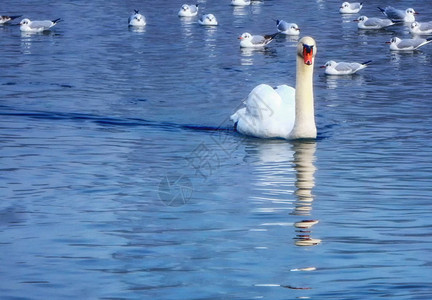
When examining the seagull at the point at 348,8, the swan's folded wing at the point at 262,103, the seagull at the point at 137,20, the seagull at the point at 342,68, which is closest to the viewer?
the swan's folded wing at the point at 262,103

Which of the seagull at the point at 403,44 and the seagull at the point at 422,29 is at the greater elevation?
the seagull at the point at 403,44

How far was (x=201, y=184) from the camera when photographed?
1355cm

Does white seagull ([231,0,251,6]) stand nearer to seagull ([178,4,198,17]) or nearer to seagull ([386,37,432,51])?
seagull ([178,4,198,17])

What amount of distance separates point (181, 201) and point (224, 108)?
755 cm

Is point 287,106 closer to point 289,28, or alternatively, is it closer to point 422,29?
point 289,28

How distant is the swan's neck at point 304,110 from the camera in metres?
16.6

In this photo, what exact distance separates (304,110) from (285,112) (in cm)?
77

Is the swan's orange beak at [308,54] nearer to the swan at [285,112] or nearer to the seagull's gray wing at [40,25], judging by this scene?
the swan at [285,112]

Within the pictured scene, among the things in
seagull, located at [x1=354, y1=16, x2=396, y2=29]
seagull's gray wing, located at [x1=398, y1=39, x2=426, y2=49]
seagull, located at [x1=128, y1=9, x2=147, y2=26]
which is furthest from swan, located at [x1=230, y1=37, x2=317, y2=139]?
seagull, located at [x1=128, y1=9, x2=147, y2=26]

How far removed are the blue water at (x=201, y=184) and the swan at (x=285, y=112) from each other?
0.85ft

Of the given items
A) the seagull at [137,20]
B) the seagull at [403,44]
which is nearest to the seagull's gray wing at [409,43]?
the seagull at [403,44]

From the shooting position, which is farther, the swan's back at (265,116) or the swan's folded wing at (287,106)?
the swan's folded wing at (287,106)

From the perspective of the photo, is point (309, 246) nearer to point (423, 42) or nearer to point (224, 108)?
point (224, 108)

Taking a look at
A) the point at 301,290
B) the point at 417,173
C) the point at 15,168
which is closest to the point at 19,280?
the point at 301,290
